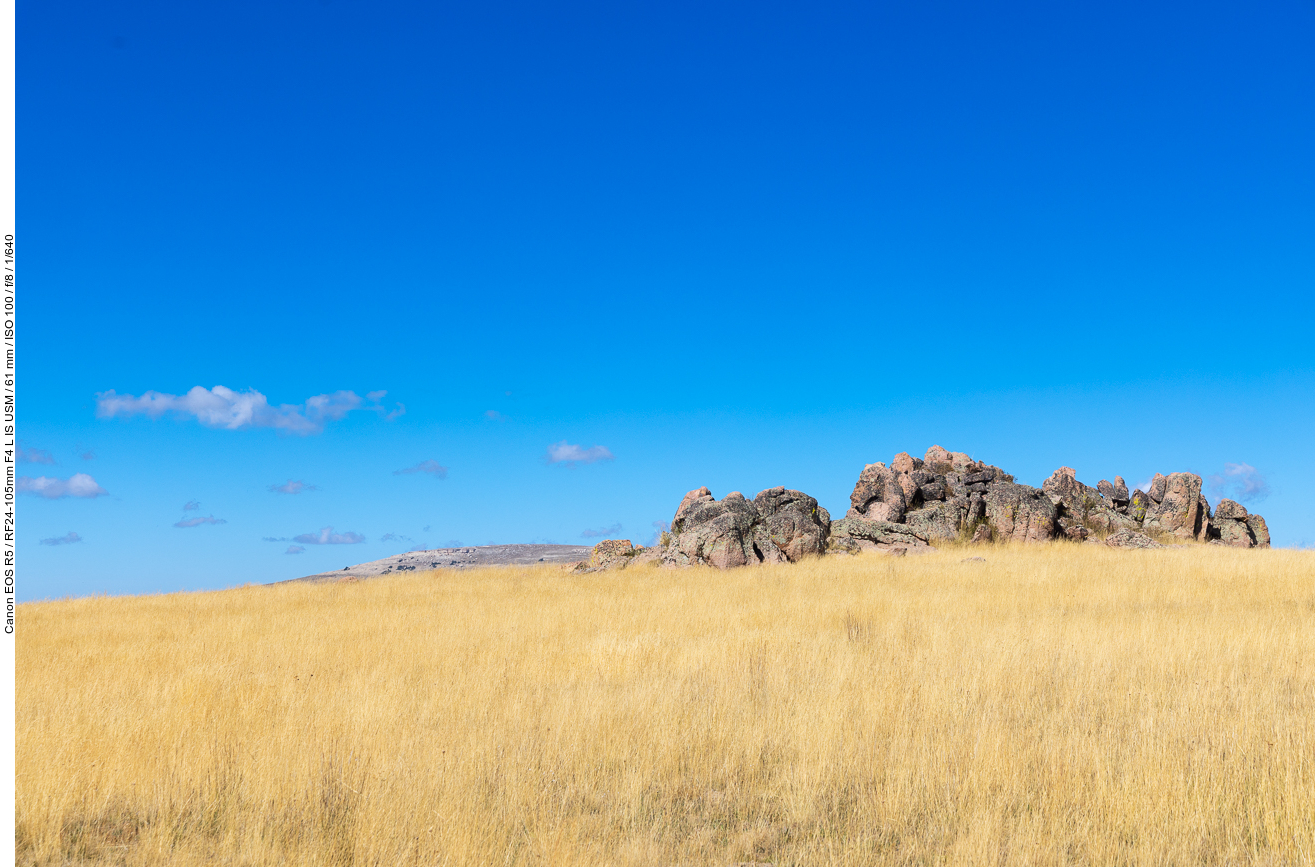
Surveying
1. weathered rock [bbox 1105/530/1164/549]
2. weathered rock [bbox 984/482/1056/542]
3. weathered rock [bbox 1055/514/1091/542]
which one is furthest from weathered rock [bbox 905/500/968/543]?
weathered rock [bbox 1105/530/1164/549]

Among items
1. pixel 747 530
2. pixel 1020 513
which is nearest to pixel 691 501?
pixel 747 530

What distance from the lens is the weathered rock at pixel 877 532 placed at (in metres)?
28.2

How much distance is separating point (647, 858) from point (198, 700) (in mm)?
6452

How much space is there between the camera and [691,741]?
23.8 ft

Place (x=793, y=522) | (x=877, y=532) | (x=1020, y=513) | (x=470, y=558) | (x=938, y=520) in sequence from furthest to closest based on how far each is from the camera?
(x=470, y=558) → (x=938, y=520) → (x=1020, y=513) → (x=877, y=532) → (x=793, y=522)

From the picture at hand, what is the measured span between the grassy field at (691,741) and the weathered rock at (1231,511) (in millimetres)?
21008

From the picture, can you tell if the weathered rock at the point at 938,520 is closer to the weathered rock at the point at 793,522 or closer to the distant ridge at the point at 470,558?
the weathered rock at the point at 793,522

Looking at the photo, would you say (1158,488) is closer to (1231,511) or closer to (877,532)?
(1231,511)

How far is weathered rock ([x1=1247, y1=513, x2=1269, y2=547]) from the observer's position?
31859mm

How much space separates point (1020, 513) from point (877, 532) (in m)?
5.27

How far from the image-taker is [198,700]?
9141mm

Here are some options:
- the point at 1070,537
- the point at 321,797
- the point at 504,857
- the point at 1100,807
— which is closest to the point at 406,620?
the point at 321,797

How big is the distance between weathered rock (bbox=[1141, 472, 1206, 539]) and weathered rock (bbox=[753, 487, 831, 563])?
530 inches

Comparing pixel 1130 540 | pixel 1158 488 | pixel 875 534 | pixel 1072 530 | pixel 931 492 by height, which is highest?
→ pixel 931 492
